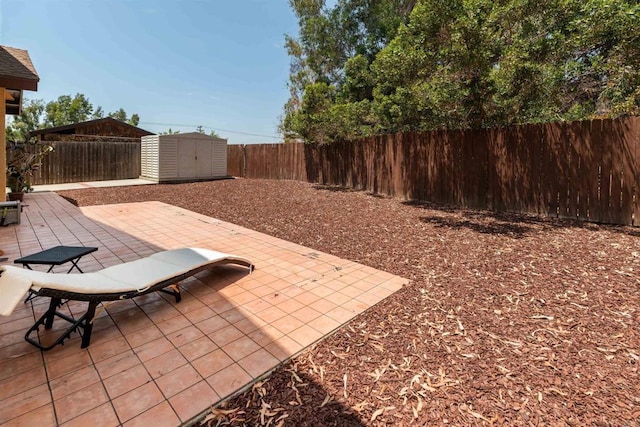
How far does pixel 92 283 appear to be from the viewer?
2438mm

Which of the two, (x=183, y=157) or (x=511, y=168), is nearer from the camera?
(x=511, y=168)

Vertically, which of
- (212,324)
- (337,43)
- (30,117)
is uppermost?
(337,43)

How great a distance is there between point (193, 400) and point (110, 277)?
4.92 ft

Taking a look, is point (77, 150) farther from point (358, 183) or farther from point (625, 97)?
point (625, 97)

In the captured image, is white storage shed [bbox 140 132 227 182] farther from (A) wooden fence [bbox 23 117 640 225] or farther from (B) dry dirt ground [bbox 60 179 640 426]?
(B) dry dirt ground [bbox 60 179 640 426]

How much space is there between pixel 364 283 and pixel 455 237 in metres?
2.46

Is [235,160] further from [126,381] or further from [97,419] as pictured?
[97,419]

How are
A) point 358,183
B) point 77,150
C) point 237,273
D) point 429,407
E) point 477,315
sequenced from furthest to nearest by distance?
point 77,150 < point 358,183 < point 237,273 < point 477,315 < point 429,407

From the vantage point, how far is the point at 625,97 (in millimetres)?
5852

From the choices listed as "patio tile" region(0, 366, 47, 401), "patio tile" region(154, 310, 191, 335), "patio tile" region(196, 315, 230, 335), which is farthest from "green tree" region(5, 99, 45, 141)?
→ "patio tile" region(196, 315, 230, 335)

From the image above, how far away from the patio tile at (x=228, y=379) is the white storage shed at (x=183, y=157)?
13432 mm

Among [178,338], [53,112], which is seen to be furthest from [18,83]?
[53,112]

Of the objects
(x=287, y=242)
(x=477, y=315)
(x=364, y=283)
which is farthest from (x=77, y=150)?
(x=477, y=315)

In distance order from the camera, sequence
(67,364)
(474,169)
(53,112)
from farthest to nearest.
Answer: (53,112), (474,169), (67,364)
